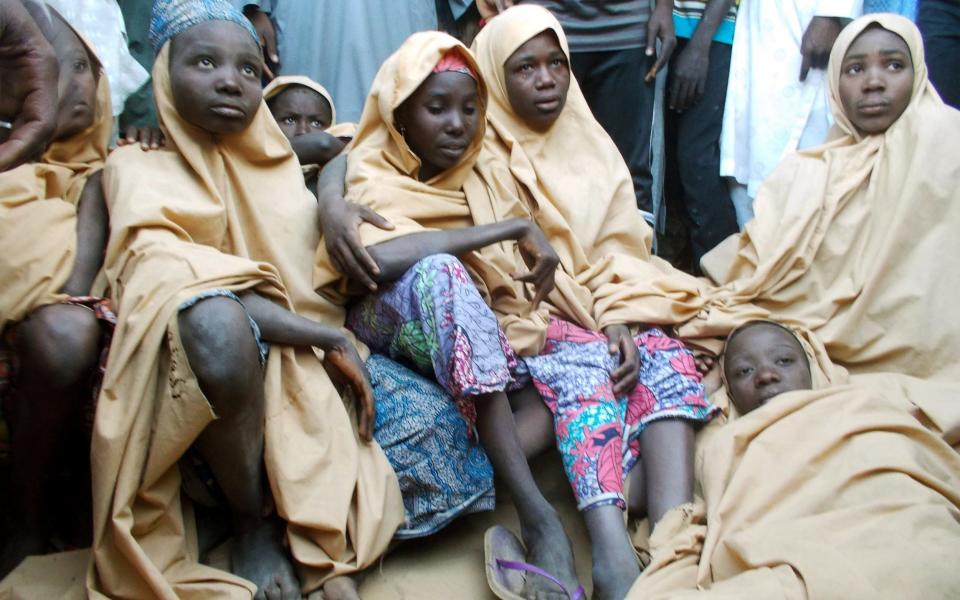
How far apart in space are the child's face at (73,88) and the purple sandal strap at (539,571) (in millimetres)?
1905

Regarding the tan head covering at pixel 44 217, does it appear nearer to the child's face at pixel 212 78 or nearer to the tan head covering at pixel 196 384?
the tan head covering at pixel 196 384

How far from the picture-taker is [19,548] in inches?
101

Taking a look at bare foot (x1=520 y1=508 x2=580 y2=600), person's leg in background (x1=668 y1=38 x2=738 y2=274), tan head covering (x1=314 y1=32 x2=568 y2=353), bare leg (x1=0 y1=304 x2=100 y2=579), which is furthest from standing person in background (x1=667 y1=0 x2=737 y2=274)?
bare leg (x1=0 y1=304 x2=100 y2=579)

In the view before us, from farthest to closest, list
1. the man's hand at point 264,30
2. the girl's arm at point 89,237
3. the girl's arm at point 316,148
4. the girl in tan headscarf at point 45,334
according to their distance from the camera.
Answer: the man's hand at point 264,30 < the girl's arm at point 316,148 < the girl's arm at point 89,237 < the girl in tan headscarf at point 45,334

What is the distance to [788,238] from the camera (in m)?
3.58

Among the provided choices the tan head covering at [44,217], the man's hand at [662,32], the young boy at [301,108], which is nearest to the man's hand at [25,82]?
the tan head covering at [44,217]

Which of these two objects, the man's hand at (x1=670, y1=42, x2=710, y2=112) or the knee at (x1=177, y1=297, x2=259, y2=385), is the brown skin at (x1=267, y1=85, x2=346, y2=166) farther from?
the man's hand at (x1=670, y1=42, x2=710, y2=112)

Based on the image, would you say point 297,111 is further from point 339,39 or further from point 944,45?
point 944,45

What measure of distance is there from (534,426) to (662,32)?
2.30 meters

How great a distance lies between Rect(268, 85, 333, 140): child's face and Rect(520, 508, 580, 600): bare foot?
1.94 m

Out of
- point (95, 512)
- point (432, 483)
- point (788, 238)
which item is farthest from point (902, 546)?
point (95, 512)

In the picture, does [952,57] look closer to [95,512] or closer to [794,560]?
[794,560]

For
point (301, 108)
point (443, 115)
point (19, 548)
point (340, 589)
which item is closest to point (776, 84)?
point (443, 115)

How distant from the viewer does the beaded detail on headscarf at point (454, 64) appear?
3244 millimetres
